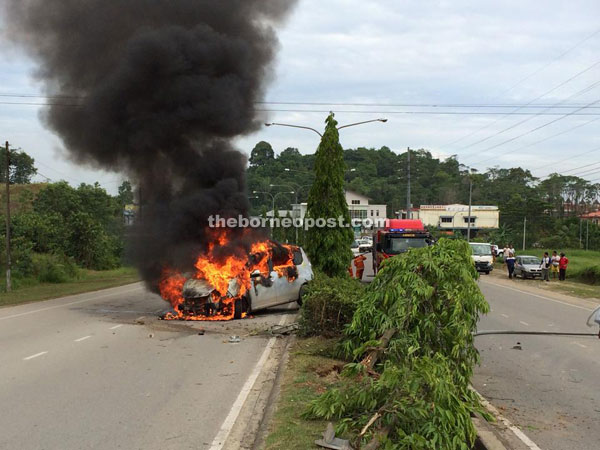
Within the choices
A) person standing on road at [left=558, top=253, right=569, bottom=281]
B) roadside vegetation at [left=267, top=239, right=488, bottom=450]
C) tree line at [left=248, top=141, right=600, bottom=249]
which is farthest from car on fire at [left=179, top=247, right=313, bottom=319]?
tree line at [left=248, top=141, right=600, bottom=249]

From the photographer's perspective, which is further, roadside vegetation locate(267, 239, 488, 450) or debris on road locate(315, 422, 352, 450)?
debris on road locate(315, 422, 352, 450)

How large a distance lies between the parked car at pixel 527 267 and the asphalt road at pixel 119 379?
18891 mm

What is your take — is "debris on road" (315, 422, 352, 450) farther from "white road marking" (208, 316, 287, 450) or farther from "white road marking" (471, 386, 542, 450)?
"white road marking" (471, 386, 542, 450)

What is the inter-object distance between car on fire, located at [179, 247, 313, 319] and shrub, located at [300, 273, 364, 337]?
2667 millimetres

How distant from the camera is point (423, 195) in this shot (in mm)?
117375

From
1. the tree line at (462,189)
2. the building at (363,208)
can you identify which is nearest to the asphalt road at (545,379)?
the tree line at (462,189)

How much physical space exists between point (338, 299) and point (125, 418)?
4.53 metres

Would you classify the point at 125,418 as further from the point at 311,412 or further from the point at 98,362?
the point at 98,362

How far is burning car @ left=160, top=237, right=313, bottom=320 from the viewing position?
14023mm

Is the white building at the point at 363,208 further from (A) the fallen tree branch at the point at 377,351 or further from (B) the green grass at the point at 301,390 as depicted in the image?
(A) the fallen tree branch at the point at 377,351

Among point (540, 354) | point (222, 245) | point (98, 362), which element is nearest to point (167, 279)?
point (222, 245)

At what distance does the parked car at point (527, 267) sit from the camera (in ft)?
96.7

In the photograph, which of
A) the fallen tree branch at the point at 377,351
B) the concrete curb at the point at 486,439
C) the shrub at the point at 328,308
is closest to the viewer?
the concrete curb at the point at 486,439

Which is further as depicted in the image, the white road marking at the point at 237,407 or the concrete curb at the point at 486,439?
the white road marking at the point at 237,407
